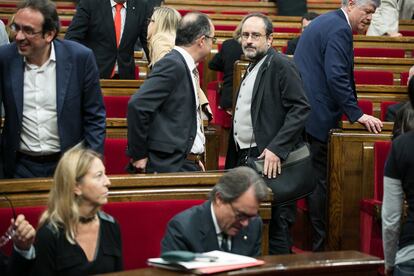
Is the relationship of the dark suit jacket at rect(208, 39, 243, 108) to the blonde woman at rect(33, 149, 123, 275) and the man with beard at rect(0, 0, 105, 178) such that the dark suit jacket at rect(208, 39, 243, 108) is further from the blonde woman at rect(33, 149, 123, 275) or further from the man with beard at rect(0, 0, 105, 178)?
the blonde woman at rect(33, 149, 123, 275)

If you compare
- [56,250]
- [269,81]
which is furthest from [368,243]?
[56,250]

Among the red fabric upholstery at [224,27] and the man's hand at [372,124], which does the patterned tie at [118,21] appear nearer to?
the man's hand at [372,124]

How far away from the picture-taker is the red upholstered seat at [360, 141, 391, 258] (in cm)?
419

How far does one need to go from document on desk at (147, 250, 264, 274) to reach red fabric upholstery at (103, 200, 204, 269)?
68cm

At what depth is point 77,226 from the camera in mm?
2955

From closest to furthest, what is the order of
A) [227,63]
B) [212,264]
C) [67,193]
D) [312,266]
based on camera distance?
[212,264] → [312,266] → [67,193] → [227,63]

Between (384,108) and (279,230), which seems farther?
(384,108)

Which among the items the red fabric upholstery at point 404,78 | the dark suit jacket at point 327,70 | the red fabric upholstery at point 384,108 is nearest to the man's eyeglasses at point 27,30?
the dark suit jacket at point 327,70

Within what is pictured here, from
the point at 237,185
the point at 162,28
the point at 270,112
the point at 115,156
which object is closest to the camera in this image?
the point at 237,185

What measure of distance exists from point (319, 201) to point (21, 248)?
6.99 feet

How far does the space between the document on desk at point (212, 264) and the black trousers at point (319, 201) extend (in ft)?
6.38

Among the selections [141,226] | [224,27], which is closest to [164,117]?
[141,226]

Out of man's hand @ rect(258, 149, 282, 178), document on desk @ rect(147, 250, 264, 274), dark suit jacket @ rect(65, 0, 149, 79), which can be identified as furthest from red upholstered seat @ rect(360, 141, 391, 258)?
dark suit jacket @ rect(65, 0, 149, 79)

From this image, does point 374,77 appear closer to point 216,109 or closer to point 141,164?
point 216,109
